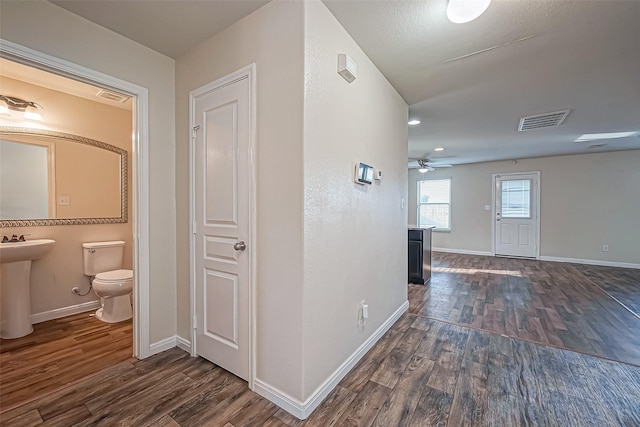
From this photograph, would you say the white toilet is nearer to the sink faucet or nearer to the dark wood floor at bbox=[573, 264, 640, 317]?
the sink faucet

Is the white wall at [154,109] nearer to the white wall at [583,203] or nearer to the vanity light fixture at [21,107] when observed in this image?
the vanity light fixture at [21,107]

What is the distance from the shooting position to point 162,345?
2.25 metres

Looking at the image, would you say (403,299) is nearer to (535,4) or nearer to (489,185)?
(535,4)

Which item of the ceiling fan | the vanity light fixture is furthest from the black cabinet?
the vanity light fixture

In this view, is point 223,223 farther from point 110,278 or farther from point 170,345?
point 110,278

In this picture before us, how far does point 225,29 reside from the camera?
1.93 meters

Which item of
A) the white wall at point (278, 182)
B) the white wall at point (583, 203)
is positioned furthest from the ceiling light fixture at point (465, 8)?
the white wall at point (583, 203)

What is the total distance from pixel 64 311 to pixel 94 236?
2.71 ft

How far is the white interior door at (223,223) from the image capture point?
71.6 inches

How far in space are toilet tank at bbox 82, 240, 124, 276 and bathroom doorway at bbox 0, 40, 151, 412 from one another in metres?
0.12

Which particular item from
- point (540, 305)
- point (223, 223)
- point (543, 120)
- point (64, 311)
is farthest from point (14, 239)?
point (543, 120)

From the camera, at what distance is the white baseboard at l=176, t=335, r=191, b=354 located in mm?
2230

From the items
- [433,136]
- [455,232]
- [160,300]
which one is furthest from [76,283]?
[455,232]

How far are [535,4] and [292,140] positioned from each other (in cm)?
169
